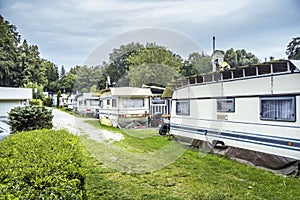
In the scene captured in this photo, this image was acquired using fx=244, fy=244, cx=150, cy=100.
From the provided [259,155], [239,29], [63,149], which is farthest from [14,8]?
[239,29]

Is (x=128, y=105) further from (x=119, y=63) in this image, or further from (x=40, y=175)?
(x=40, y=175)

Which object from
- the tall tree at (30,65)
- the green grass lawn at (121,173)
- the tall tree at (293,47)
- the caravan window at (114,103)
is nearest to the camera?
the green grass lawn at (121,173)

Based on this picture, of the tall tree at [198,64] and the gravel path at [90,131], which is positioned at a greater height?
the tall tree at [198,64]

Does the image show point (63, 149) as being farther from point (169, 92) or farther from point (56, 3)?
point (169, 92)

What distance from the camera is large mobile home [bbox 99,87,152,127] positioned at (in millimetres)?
15875

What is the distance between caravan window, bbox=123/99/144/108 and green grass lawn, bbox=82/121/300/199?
791 centimetres

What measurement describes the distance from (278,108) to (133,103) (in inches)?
441

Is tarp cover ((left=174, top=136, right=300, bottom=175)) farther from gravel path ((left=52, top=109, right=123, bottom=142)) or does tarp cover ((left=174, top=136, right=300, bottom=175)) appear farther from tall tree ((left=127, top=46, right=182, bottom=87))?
gravel path ((left=52, top=109, right=123, bottom=142))

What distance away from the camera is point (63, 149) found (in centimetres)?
350

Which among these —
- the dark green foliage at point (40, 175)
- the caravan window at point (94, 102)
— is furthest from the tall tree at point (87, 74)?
the caravan window at point (94, 102)

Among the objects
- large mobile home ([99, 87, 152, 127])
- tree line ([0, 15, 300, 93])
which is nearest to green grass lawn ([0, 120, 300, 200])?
tree line ([0, 15, 300, 93])

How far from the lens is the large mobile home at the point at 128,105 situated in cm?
1588

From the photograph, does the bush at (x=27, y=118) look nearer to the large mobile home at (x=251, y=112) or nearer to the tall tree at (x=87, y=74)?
the tall tree at (x=87, y=74)

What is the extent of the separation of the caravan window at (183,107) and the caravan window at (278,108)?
11.2 ft
